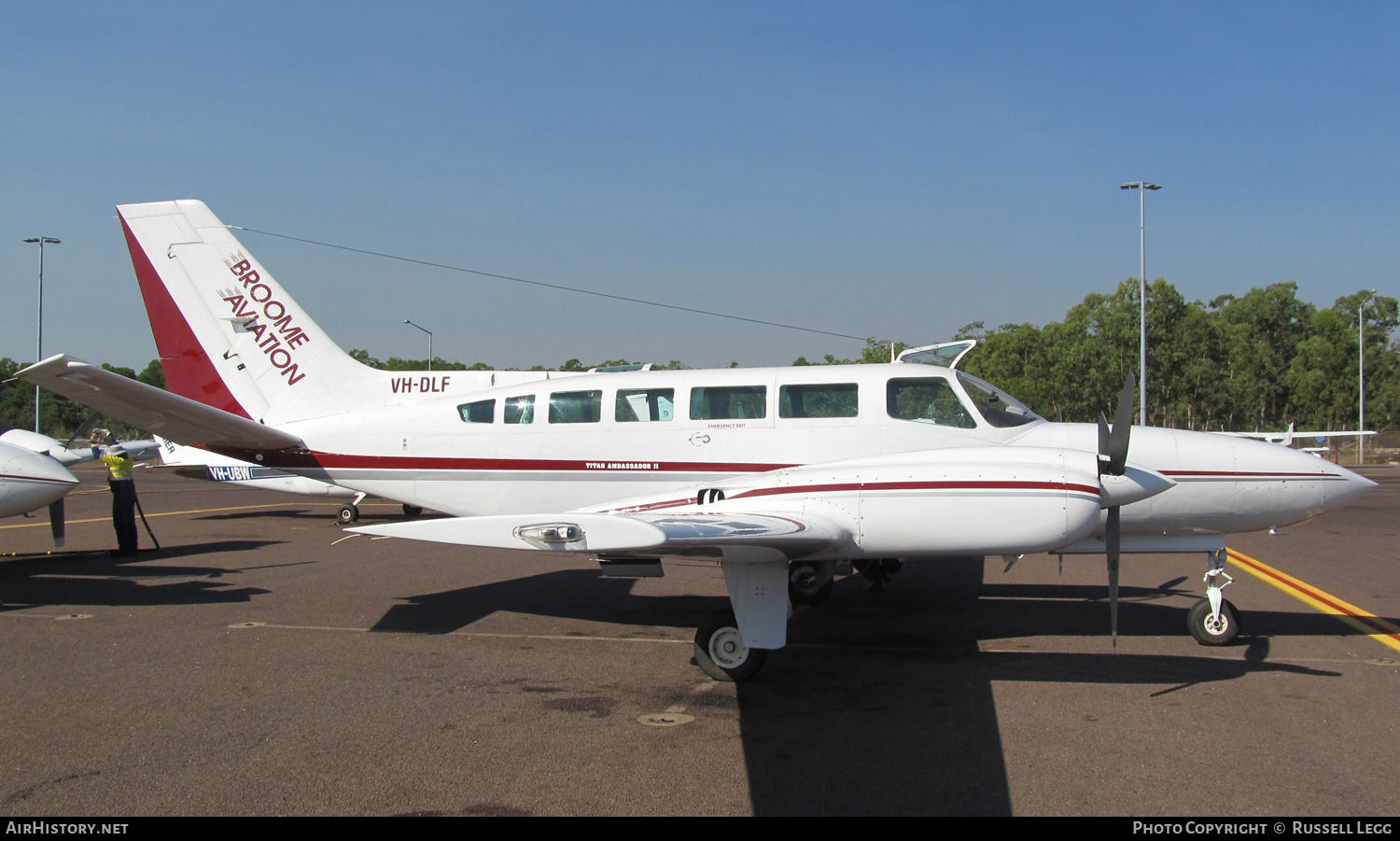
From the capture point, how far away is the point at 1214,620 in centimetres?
739

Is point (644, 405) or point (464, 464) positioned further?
point (464, 464)

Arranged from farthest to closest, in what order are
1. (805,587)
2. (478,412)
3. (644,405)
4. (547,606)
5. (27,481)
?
(27,481), (805,587), (547,606), (478,412), (644,405)

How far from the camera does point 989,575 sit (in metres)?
11.6

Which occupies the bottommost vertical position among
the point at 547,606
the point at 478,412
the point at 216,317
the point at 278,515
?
the point at 278,515

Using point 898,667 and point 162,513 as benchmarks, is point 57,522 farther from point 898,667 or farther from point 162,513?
point 898,667

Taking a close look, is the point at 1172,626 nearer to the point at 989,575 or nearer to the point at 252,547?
the point at 989,575

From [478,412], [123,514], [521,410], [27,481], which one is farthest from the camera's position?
[123,514]

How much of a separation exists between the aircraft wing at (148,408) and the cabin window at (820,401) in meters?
5.60

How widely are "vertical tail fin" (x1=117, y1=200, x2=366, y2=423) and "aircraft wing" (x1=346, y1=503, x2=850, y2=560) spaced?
5223 mm

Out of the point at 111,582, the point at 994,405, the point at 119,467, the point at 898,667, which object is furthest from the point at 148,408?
the point at 994,405

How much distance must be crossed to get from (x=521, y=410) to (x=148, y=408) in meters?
3.62

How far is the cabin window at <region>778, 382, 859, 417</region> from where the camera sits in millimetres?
8156

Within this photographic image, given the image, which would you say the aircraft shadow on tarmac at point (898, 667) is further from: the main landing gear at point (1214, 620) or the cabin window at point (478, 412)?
the cabin window at point (478, 412)
